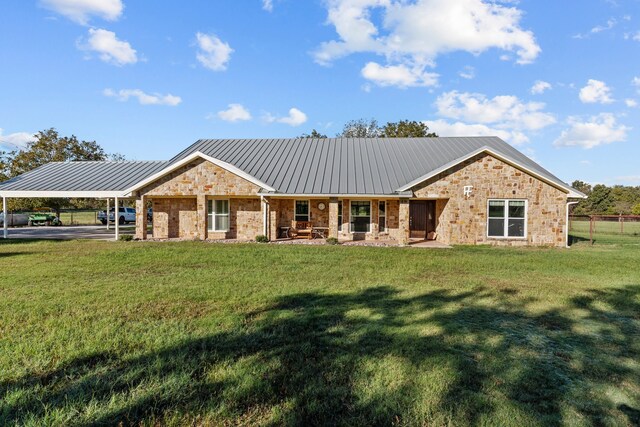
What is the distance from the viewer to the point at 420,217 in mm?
19750

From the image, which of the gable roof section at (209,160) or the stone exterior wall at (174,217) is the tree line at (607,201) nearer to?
the gable roof section at (209,160)

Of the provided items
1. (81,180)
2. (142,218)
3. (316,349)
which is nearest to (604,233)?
(316,349)

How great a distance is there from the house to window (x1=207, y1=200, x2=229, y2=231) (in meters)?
0.06

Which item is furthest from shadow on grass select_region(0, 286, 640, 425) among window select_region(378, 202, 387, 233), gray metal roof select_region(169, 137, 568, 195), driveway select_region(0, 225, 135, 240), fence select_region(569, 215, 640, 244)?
driveway select_region(0, 225, 135, 240)

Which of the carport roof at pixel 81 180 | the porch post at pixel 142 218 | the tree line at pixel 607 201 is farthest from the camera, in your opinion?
the tree line at pixel 607 201

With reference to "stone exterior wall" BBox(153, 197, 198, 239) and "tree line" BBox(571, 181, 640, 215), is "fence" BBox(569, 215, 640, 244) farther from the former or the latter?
"stone exterior wall" BBox(153, 197, 198, 239)

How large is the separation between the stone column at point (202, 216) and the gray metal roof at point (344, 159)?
3053 mm

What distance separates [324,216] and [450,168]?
7033 mm

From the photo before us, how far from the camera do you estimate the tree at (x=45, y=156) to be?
3491 cm

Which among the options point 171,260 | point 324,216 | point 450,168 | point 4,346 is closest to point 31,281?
point 171,260

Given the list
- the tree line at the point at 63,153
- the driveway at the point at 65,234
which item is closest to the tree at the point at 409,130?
the tree line at the point at 63,153

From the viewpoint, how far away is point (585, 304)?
6773 millimetres

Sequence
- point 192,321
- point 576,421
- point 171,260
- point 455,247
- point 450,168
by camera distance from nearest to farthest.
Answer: point 576,421 → point 192,321 → point 171,260 → point 455,247 → point 450,168

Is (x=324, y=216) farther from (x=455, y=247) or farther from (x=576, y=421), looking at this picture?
(x=576, y=421)
